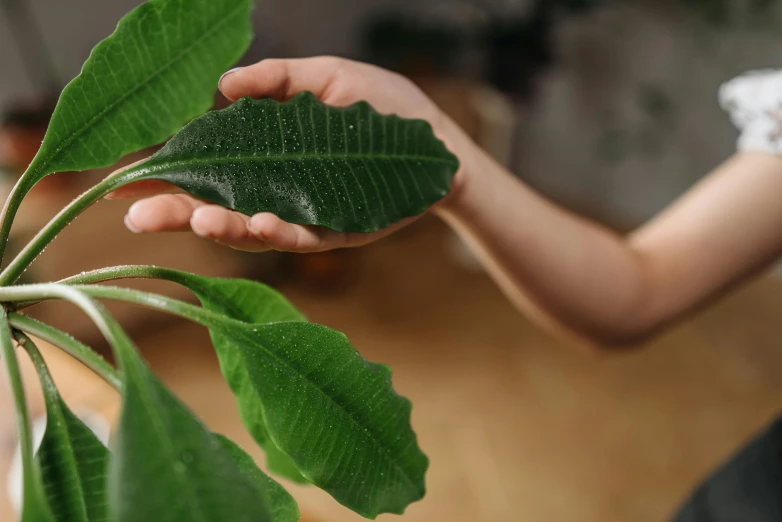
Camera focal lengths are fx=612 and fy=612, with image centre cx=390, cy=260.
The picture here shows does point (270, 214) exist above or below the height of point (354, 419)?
above

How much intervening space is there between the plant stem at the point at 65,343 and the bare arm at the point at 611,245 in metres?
0.39

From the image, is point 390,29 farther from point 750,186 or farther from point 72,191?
point 750,186

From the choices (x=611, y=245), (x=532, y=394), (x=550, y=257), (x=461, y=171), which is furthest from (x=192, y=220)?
(x=532, y=394)

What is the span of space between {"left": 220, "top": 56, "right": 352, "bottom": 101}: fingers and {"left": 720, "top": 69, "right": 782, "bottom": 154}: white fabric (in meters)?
0.72

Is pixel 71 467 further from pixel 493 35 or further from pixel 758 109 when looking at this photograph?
pixel 493 35

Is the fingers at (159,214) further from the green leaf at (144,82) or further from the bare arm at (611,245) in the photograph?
the bare arm at (611,245)

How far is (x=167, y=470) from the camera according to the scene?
0.25 meters

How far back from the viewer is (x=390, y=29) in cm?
286

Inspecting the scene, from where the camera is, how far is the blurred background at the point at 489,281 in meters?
1.83

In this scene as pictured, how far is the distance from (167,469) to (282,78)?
1.10 feet

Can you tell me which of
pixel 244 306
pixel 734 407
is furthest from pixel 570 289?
pixel 734 407

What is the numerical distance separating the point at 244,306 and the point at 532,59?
→ 2.52 metres

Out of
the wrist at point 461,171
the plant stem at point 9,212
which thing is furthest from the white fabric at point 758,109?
the plant stem at point 9,212

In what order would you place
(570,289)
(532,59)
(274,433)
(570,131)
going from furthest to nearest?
(570,131) → (532,59) → (570,289) → (274,433)
